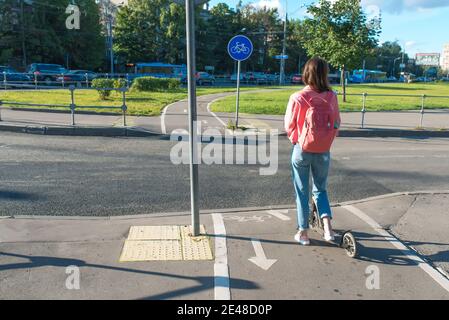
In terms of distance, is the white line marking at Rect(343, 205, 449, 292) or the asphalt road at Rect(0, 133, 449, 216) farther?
the asphalt road at Rect(0, 133, 449, 216)

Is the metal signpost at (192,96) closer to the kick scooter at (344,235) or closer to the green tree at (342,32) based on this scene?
the kick scooter at (344,235)

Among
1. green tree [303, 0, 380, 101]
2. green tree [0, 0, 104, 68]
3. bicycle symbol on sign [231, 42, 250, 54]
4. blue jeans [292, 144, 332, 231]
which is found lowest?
blue jeans [292, 144, 332, 231]

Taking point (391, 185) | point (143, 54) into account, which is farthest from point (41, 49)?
point (391, 185)

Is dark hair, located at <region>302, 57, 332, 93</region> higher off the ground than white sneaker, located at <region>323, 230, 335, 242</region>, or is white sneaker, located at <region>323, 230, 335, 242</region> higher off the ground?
dark hair, located at <region>302, 57, 332, 93</region>

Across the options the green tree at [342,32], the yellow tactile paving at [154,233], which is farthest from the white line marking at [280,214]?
the green tree at [342,32]

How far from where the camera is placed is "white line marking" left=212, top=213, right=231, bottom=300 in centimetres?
339

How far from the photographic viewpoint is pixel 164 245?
4352 millimetres

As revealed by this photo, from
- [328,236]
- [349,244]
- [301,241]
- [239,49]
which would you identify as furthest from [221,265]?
[239,49]

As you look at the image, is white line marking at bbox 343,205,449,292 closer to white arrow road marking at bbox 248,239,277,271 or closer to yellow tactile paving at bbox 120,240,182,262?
white arrow road marking at bbox 248,239,277,271

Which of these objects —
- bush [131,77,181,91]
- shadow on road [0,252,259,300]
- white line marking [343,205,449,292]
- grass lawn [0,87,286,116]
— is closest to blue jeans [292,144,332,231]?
white line marking [343,205,449,292]

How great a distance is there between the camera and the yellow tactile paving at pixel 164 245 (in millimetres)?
4059

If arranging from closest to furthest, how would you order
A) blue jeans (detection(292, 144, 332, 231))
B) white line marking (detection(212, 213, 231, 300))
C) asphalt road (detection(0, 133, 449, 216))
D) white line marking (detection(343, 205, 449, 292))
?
1. white line marking (detection(212, 213, 231, 300))
2. white line marking (detection(343, 205, 449, 292))
3. blue jeans (detection(292, 144, 332, 231))
4. asphalt road (detection(0, 133, 449, 216))

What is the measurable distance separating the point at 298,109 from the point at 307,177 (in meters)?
0.74

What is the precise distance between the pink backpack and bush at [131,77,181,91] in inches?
1079
